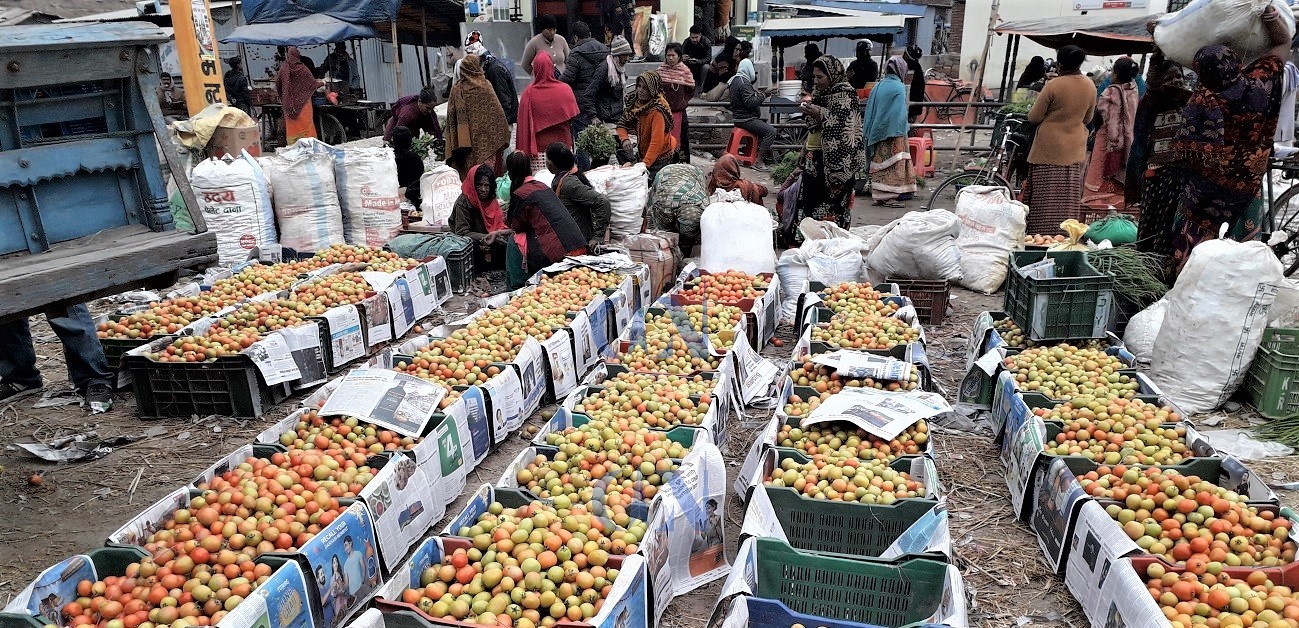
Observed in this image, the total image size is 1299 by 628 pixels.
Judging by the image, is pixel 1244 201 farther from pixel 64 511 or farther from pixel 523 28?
pixel 523 28

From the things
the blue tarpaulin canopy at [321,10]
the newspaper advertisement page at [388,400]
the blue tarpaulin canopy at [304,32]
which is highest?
the blue tarpaulin canopy at [321,10]

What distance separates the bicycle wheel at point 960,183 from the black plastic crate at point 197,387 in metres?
6.94

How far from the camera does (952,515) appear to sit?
4.26m

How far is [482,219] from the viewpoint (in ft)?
27.1

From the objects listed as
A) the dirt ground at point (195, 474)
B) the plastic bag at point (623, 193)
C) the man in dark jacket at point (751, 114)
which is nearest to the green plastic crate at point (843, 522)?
the dirt ground at point (195, 474)

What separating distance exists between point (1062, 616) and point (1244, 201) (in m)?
3.81

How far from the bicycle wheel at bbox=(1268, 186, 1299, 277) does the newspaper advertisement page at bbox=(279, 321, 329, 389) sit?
748 centimetres

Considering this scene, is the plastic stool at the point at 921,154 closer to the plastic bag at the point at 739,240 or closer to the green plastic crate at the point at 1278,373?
the plastic bag at the point at 739,240

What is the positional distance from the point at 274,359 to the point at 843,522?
3.75 meters

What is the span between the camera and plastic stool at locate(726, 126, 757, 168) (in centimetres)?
1330

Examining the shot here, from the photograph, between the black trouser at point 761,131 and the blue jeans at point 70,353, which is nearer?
the blue jeans at point 70,353

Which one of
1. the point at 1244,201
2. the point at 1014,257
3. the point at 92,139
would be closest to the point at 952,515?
the point at 1014,257

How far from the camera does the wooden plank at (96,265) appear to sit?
Result: 293 centimetres

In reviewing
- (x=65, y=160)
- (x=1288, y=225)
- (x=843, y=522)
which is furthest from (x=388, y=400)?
(x=1288, y=225)
